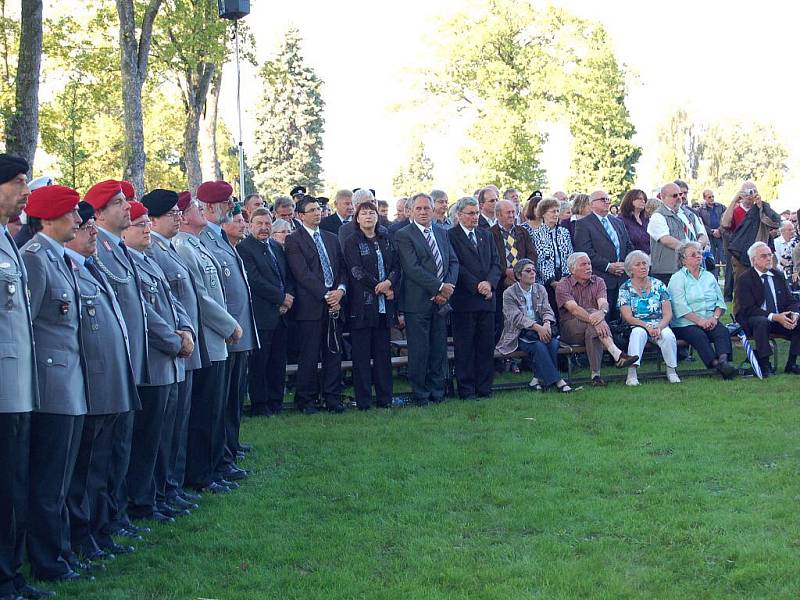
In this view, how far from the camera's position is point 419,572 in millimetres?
5727

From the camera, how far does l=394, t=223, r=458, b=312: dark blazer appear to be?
11.3 meters

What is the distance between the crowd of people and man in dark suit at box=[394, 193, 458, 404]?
0.02 meters

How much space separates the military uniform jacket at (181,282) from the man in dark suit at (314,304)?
357 cm

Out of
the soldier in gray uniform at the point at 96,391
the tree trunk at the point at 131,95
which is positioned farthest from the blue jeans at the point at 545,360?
the tree trunk at the point at 131,95

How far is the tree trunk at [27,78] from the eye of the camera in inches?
535

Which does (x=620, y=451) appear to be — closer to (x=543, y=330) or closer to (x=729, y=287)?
(x=543, y=330)

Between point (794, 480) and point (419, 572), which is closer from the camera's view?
point (419, 572)

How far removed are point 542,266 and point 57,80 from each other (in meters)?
24.5

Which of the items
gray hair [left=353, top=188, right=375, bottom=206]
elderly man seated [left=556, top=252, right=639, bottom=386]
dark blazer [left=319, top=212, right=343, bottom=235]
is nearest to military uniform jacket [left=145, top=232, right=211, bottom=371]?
gray hair [left=353, top=188, right=375, bottom=206]

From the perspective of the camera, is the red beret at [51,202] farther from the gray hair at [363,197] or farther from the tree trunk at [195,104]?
the tree trunk at [195,104]

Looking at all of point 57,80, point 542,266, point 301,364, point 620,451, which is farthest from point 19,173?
point 57,80

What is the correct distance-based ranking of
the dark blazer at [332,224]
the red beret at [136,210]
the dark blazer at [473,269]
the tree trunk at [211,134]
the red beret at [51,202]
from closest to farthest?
the red beret at [51,202]
the red beret at [136,210]
the dark blazer at [473,269]
the dark blazer at [332,224]
the tree trunk at [211,134]

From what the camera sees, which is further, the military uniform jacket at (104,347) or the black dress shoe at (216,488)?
the black dress shoe at (216,488)

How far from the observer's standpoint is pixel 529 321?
12094 millimetres
